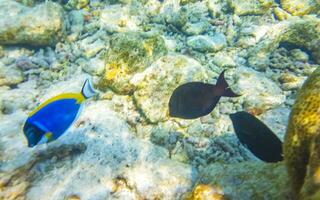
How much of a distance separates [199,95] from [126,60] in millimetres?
1407

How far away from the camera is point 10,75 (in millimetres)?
4664

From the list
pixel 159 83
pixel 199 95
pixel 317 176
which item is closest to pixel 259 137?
pixel 199 95

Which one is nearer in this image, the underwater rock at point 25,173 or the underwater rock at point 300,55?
the underwater rock at point 25,173

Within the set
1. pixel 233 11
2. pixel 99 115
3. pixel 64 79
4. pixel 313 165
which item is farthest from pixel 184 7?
pixel 313 165

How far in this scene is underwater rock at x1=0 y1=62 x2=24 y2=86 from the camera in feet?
15.0

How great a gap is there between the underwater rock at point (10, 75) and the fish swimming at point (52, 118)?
10.8 feet

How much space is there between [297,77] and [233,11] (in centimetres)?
242

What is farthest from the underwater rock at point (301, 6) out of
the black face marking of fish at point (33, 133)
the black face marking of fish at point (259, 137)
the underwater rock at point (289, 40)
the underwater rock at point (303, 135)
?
the black face marking of fish at point (33, 133)

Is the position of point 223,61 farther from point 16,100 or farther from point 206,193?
point 16,100

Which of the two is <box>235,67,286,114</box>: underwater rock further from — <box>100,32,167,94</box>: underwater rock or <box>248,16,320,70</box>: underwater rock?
<box>100,32,167,94</box>: underwater rock

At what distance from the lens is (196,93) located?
2.91 metres

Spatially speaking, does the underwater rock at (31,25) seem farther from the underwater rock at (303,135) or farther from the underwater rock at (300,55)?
the underwater rock at (303,135)

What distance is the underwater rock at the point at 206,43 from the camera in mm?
5235

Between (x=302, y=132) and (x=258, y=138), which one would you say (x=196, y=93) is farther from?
(x=302, y=132)
